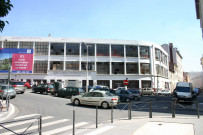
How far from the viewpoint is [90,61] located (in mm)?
44750

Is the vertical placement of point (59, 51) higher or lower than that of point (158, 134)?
higher

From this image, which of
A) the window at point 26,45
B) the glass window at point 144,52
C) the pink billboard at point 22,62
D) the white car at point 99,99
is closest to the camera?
the white car at point 99,99

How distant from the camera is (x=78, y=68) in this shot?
44250 mm

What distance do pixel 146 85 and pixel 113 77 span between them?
9.34 meters

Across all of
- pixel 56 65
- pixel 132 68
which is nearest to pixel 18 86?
pixel 56 65

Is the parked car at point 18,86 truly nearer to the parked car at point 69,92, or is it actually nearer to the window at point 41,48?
the parked car at point 69,92

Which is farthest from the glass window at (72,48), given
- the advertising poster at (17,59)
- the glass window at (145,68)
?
the glass window at (145,68)

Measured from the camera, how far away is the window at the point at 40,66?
43044mm

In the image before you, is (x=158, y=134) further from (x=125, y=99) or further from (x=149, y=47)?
(x=149, y=47)

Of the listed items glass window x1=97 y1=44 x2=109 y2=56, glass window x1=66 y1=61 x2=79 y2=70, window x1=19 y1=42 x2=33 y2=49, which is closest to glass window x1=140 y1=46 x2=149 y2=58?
glass window x1=97 y1=44 x2=109 y2=56

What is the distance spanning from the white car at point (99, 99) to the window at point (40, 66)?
99.2ft

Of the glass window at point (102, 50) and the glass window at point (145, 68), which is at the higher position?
the glass window at point (102, 50)

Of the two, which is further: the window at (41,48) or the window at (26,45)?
the window at (41,48)

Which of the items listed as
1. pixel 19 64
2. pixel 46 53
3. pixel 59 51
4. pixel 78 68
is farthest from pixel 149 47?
pixel 19 64
